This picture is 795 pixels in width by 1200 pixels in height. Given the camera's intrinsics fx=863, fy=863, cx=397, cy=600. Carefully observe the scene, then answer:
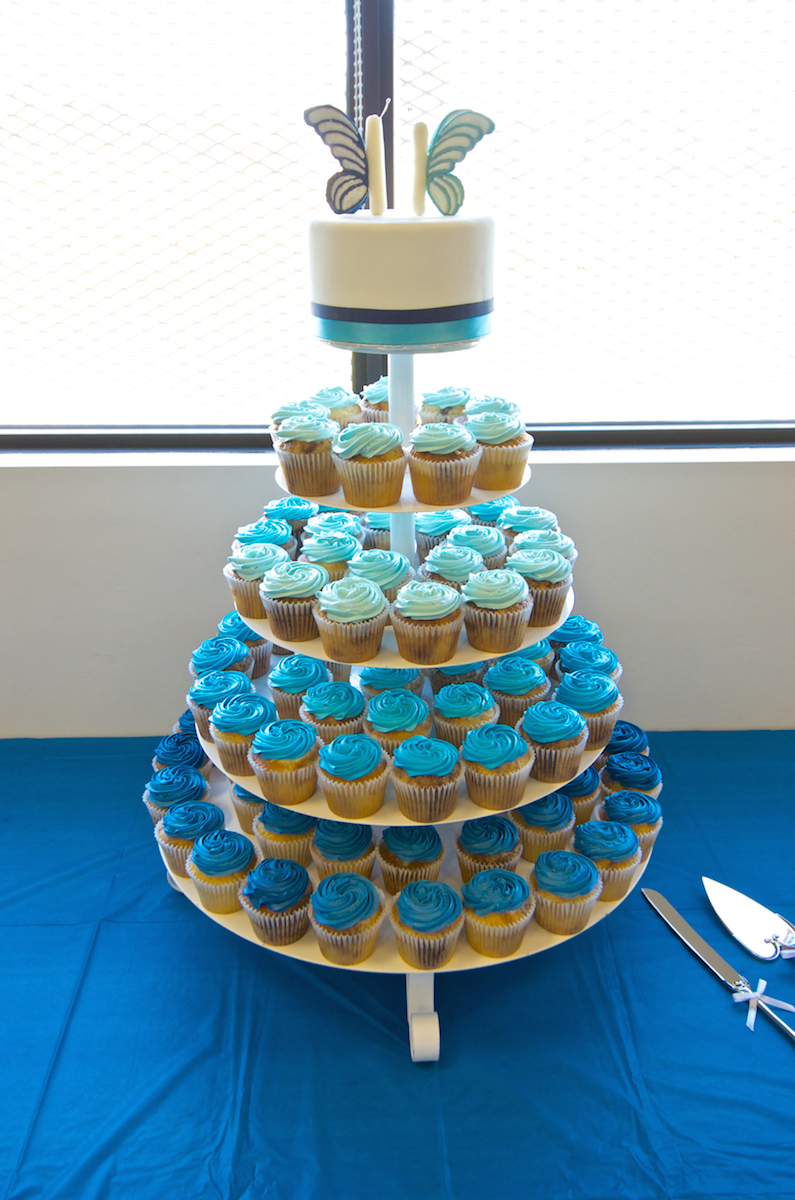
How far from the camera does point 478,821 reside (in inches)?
77.4

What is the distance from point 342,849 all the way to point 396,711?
34 cm

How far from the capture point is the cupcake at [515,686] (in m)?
2.01

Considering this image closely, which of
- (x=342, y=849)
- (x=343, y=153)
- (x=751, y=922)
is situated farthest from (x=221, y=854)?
(x=343, y=153)

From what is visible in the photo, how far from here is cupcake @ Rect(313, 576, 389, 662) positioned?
5.56ft

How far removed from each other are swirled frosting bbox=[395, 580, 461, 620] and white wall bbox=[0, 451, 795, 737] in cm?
92

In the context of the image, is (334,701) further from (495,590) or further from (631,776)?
(631,776)

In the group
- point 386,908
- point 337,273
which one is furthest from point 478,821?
point 337,273

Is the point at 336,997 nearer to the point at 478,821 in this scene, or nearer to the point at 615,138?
the point at 478,821

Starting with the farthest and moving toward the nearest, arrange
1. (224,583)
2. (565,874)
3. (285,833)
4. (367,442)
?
(224,583) < (285,833) < (565,874) < (367,442)

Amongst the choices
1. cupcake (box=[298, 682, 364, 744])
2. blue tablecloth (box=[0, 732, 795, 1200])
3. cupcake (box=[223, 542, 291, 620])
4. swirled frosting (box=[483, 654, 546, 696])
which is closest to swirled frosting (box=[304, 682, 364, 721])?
cupcake (box=[298, 682, 364, 744])

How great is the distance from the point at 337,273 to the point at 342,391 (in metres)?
0.56

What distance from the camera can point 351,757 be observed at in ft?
5.72

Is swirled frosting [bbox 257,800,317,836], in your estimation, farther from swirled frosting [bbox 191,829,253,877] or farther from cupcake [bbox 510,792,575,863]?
cupcake [bbox 510,792,575,863]

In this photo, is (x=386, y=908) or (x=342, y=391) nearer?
(x=386, y=908)
